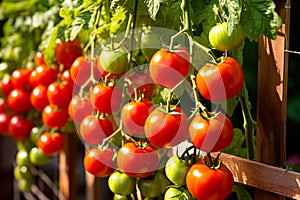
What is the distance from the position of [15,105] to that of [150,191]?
67 centimetres

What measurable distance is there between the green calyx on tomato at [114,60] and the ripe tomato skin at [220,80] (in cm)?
20

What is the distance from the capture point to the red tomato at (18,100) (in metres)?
1.75

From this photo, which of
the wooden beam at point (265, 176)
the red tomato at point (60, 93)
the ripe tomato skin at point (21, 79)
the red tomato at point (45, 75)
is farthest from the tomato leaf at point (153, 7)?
the ripe tomato skin at point (21, 79)

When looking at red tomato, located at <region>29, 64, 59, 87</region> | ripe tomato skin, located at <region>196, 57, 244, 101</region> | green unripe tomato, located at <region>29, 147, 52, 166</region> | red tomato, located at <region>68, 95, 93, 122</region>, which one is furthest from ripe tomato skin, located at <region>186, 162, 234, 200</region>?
green unripe tomato, located at <region>29, 147, 52, 166</region>

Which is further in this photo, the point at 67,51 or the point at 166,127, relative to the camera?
the point at 67,51

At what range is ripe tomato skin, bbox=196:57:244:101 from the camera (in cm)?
99

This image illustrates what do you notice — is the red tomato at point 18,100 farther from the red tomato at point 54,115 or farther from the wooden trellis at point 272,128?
the wooden trellis at point 272,128

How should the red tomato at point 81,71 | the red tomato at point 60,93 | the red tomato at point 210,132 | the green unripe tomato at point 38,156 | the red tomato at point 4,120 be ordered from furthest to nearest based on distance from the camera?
1. the red tomato at point 4,120
2. the green unripe tomato at point 38,156
3. the red tomato at point 60,93
4. the red tomato at point 81,71
5. the red tomato at point 210,132

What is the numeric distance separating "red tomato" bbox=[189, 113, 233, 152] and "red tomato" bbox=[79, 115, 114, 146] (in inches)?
10.2

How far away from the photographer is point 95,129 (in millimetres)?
1215

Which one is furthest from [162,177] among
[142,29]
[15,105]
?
[15,105]

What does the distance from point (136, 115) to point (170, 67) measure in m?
0.11

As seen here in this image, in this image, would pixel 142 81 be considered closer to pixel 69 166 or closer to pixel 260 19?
pixel 260 19

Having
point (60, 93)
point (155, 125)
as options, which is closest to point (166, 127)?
point (155, 125)
